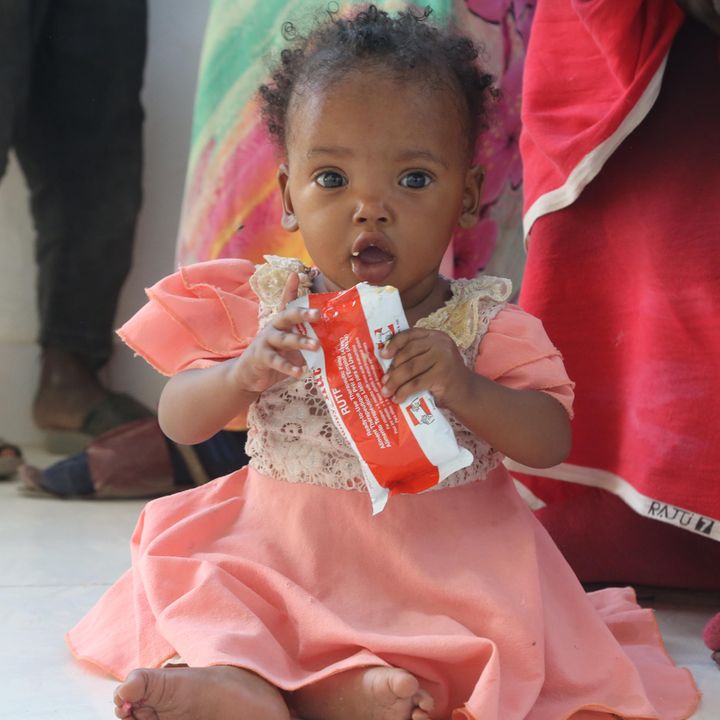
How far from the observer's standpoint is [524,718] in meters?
0.92

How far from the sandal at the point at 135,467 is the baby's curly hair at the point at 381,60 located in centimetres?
70

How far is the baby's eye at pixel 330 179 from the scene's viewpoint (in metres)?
1.04

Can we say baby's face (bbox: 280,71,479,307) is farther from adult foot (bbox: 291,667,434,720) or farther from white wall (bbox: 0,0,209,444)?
white wall (bbox: 0,0,209,444)

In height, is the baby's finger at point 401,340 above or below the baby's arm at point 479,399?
above

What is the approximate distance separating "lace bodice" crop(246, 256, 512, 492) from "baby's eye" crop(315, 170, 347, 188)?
10 centimetres

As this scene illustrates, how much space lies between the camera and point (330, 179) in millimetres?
1038

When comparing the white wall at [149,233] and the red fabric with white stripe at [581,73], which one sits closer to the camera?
the red fabric with white stripe at [581,73]

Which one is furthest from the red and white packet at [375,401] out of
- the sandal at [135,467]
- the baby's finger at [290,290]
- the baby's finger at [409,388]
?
the sandal at [135,467]

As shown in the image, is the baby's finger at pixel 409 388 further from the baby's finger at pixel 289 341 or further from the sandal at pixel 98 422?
the sandal at pixel 98 422

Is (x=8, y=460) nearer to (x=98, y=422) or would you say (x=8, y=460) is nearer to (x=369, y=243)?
(x=98, y=422)

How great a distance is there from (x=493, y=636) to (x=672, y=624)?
0.36 metres

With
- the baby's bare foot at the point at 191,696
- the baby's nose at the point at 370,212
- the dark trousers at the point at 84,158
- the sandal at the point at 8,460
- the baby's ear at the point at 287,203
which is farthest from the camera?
the dark trousers at the point at 84,158

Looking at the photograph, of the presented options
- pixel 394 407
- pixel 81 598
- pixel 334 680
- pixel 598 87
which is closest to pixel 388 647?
pixel 334 680

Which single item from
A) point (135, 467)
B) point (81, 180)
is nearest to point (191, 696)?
point (135, 467)
